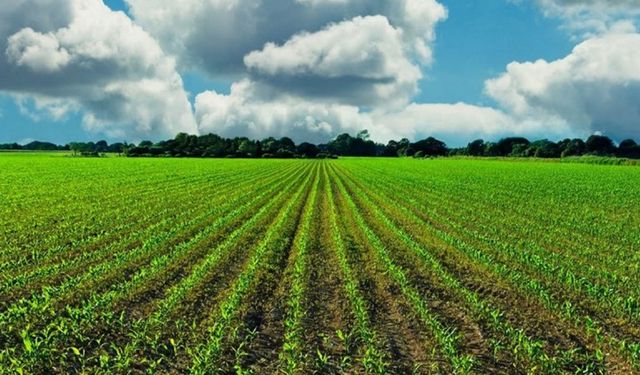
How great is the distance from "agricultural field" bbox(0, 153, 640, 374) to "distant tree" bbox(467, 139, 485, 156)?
16531 centimetres

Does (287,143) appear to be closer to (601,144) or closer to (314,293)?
(601,144)

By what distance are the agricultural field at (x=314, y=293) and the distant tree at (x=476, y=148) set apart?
6508 inches

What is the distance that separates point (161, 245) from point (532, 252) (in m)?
12.3

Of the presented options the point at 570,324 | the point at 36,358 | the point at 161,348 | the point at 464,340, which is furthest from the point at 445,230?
the point at 36,358

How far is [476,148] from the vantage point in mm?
183000

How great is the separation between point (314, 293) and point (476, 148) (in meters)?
183

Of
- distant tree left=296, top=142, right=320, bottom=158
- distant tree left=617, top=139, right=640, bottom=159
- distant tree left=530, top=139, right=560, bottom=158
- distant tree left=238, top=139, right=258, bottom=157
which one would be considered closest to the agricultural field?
distant tree left=238, top=139, right=258, bottom=157

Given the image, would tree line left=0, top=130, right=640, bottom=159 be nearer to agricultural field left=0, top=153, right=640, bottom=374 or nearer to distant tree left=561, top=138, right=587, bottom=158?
distant tree left=561, top=138, right=587, bottom=158

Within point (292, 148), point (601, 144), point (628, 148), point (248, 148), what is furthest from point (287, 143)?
point (628, 148)

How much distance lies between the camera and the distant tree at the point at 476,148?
7170 inches

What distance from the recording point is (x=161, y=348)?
325 inches

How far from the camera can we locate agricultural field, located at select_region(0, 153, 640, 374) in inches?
316

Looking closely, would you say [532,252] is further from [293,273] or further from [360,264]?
[293,273]

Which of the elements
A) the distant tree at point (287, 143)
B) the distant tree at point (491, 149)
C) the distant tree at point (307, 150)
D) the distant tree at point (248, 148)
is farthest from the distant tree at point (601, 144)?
the distant tree at point (248, 148)
